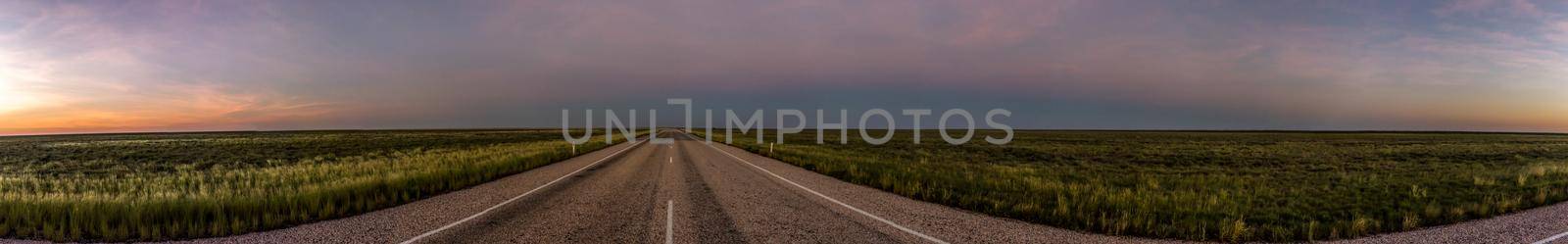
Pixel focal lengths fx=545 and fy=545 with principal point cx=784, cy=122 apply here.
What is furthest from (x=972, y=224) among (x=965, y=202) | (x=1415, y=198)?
(x=1415, y=198)

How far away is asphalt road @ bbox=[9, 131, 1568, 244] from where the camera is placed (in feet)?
24.8

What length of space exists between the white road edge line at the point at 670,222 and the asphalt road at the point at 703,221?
0.02m

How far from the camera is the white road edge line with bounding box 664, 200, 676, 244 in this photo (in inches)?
286

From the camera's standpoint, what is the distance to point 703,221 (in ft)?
A: 27.7

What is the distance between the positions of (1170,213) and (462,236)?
11.8 m

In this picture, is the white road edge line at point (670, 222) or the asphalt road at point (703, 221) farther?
the asphalt road at point (703, 221)

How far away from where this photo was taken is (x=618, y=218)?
28.7 feet

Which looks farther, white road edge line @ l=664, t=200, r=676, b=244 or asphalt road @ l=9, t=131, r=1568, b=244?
asphalt road @ l=9, t=131, r=1568, b=244

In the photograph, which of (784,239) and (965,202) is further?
(965,202)

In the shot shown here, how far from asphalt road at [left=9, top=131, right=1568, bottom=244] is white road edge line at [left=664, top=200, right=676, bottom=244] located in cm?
2

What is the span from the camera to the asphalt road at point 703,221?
7.55 meters

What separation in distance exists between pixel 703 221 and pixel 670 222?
1.61 ft

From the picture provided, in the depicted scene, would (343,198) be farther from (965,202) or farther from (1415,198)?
(1415,198)

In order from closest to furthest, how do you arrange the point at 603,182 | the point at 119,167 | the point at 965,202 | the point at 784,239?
1. the point at 784,239
2. the point at 965,202
3. the point at 603,182
4. the point at 119,167
